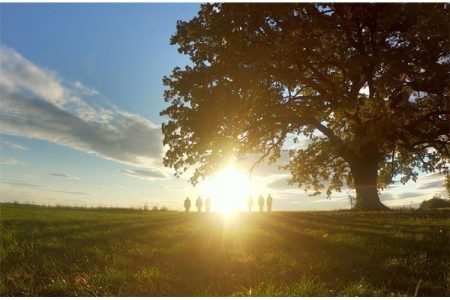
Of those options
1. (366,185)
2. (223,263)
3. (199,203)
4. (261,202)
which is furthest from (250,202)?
(223,263)

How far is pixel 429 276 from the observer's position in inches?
361

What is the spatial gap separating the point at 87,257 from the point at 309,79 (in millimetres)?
23459

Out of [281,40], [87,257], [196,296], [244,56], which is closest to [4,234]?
[87,257]

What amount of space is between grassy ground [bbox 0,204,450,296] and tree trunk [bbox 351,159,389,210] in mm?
17972

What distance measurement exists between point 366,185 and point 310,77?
29.9ft

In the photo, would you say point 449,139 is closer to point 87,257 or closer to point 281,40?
point 281,40

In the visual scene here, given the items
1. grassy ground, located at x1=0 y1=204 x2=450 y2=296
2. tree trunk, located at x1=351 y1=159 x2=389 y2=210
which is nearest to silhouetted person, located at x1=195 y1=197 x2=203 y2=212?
tree trunk, located at x1=351 y1=159 x2=389 y2=210

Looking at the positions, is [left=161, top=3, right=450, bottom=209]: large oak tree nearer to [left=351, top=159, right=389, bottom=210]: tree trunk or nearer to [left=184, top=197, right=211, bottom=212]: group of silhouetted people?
[left=351, top=159, right=389, bottom=210]: tree trunk

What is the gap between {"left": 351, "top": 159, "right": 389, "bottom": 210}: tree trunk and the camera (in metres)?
32.8

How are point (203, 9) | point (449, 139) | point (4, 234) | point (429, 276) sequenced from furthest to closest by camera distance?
point (449, 139) → point (203, 9) → point (4, 234) → point (429, 276)

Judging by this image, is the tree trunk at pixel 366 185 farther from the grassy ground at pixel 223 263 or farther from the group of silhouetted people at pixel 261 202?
the grassy ground at pixel 223 263

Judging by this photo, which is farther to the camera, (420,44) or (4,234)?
(420,44)

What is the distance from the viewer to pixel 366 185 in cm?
3359

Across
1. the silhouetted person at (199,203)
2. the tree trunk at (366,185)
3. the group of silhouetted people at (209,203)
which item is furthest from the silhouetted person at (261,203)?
the tree trunk at (366,185)
